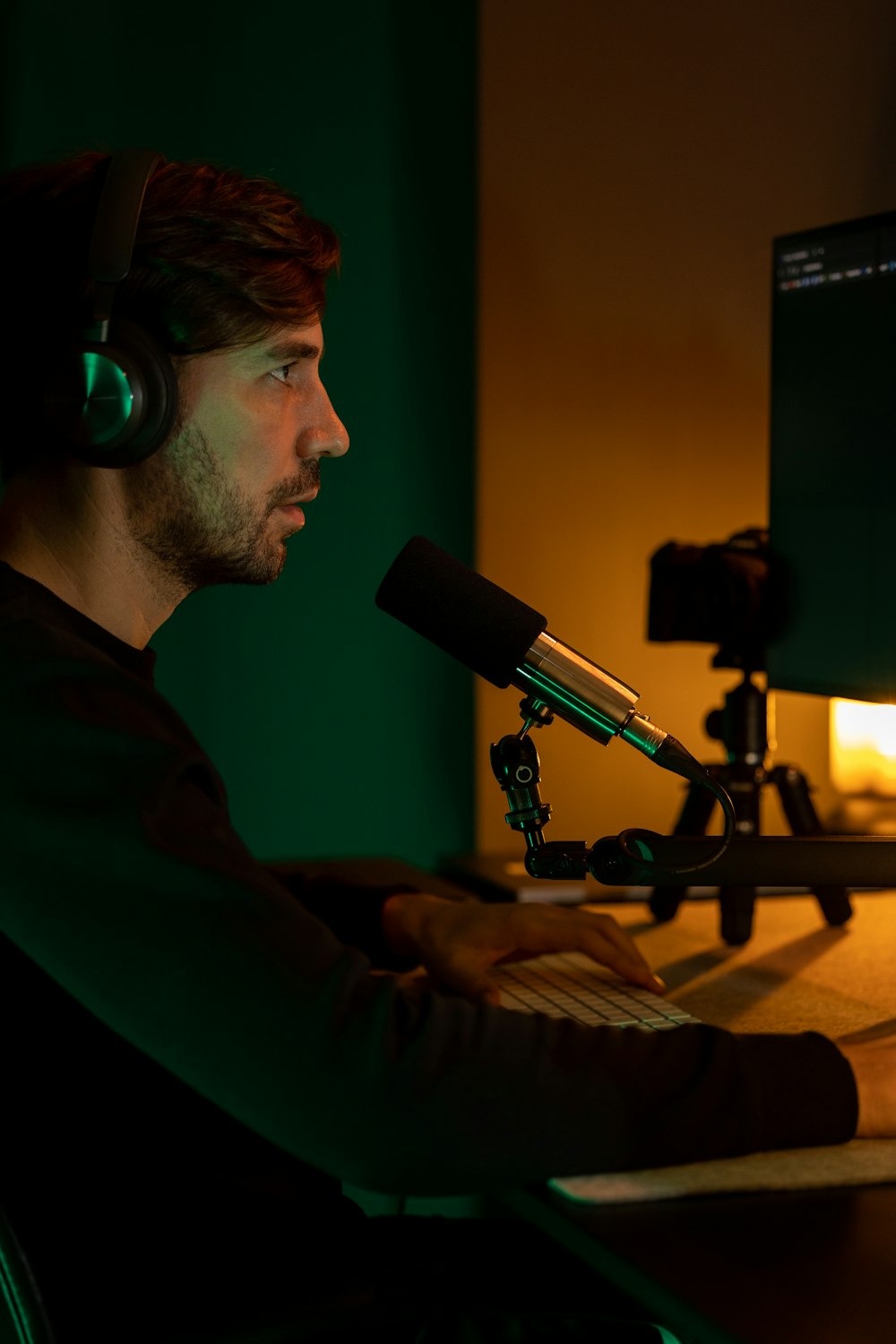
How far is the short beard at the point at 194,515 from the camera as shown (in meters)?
0.98

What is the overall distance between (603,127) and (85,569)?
123 centimetres

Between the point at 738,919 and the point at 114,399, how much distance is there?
80 centimetres

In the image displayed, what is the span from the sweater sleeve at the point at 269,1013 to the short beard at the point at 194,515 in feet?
0.82

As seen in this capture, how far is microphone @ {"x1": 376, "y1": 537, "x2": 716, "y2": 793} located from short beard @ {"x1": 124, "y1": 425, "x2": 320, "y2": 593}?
115 mm

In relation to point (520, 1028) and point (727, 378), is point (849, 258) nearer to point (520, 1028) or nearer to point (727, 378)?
point (727, 378)

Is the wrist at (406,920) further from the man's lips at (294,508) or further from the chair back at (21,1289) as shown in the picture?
the chair back at (21,1289)

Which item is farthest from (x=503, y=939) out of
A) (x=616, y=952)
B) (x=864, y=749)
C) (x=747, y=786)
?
(x=864, y=749)

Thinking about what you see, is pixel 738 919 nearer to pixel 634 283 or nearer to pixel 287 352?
pixel 287 352

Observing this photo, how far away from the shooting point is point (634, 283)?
1.92 metres

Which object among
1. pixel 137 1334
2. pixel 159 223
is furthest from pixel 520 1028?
pixel 159 223

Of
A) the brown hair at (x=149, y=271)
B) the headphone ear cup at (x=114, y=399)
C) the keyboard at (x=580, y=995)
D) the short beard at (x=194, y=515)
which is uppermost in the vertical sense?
the brown hair at (x=149, y=271)

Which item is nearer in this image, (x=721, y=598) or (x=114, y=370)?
(x=114, y=370)

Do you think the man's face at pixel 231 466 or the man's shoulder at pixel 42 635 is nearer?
the man's shoulder at pixel 42 635

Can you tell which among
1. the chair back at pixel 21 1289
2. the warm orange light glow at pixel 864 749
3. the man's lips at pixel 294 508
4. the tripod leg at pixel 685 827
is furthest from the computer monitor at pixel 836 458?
the chair back at pixel 21 1289
